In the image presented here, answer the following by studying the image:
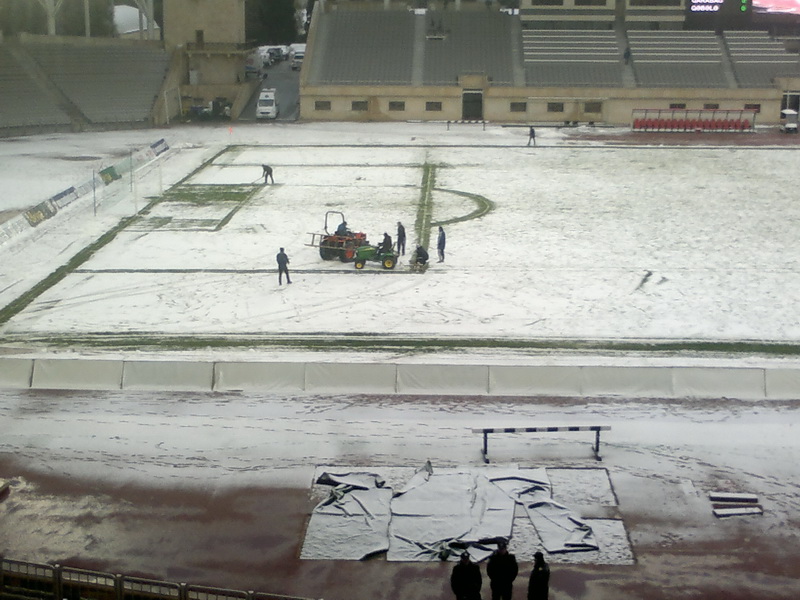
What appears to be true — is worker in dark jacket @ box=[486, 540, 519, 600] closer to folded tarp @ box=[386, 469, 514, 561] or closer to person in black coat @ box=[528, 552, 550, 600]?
person in black coat @ box=[528, 552, 550, 600]

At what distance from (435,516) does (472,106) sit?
56201mm

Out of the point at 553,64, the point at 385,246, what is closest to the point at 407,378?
the point at 385,246

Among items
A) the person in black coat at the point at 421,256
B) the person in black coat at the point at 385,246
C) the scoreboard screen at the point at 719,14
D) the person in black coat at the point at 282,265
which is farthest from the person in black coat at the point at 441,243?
the scoreboard screen at the point at 719,14

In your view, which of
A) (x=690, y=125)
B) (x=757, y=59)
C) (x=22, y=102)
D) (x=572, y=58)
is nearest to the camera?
(x=690, y=125)

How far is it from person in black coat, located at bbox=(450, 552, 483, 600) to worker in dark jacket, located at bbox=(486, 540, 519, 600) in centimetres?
24

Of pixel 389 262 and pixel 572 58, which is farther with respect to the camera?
pixel 572 58

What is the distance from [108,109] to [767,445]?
57.3m

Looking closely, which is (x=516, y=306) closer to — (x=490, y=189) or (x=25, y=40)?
(x=490, y=189)

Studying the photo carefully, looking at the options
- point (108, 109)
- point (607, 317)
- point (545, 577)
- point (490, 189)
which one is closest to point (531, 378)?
point (607, 317)

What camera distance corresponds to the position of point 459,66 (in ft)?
237

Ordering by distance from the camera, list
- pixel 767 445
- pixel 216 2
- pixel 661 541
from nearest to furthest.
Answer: pixel 661 541 < pixel 767 445 < pixel 216 2

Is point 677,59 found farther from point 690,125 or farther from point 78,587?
point 78,587

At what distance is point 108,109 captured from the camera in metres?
68.4

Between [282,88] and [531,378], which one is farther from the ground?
[282,88]
